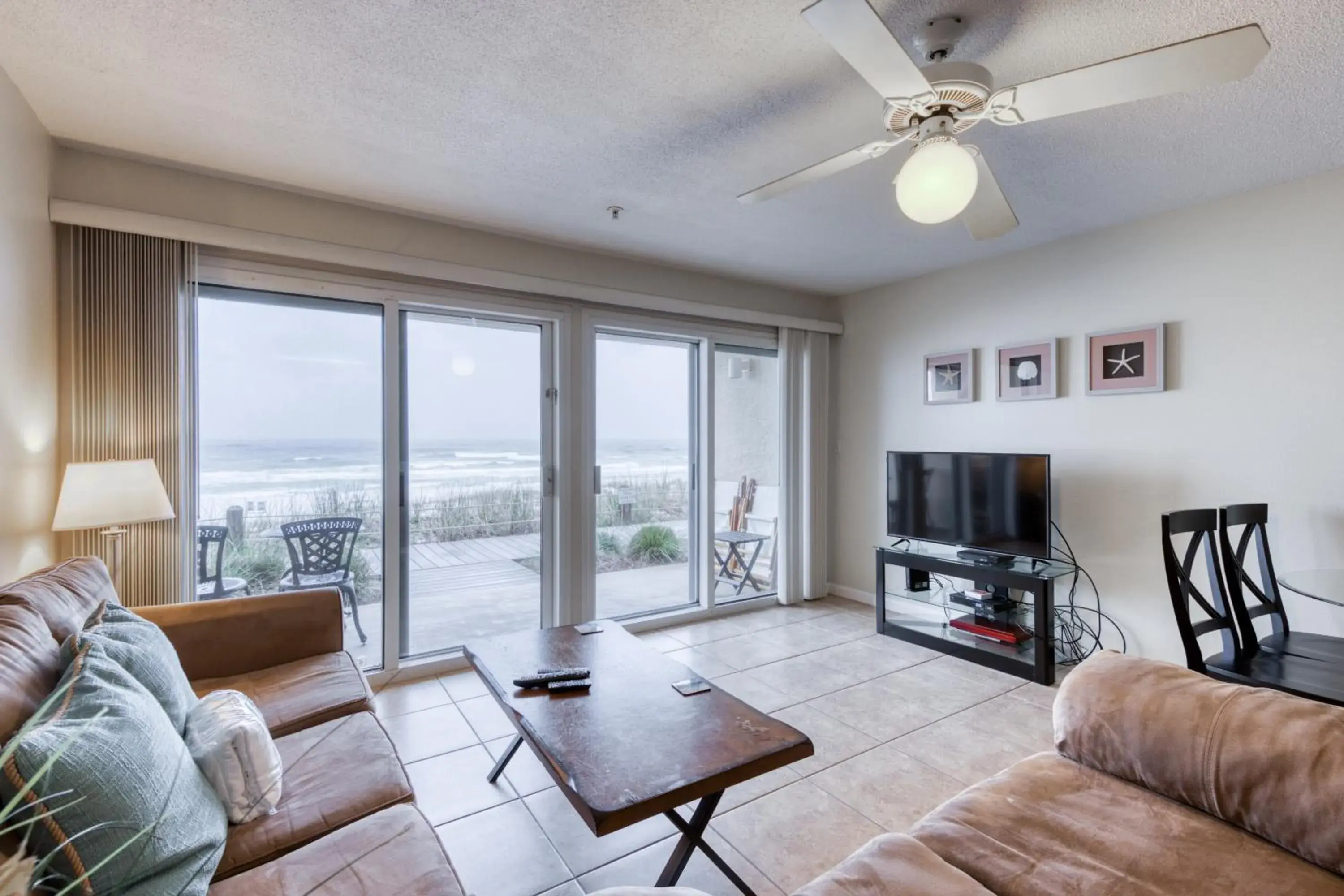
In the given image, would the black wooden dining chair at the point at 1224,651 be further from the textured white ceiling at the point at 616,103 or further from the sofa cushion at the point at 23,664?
the sofa cushion at the point at 23,664

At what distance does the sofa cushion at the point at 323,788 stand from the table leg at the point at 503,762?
0.57 m

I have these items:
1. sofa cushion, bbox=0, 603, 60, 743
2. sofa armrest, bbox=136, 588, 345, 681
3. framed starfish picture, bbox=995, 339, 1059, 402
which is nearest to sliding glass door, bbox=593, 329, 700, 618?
sofa armrest, bbox=136, 588, 345, 681

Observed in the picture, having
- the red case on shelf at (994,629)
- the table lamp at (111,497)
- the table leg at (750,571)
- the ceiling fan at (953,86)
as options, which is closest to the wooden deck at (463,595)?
the table lamp at (111,497)

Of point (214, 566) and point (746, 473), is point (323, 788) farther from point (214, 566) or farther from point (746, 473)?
point (746, 473)

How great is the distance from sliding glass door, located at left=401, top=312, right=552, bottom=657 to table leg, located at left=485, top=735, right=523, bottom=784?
1.28m

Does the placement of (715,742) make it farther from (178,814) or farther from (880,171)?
(880,171)

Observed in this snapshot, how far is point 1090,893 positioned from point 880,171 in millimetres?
2489

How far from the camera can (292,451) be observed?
3010 mm

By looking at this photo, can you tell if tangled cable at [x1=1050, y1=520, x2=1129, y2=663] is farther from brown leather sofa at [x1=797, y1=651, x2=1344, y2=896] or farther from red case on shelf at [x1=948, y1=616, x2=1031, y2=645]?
brown leather sofa at [x1=797, y1=651, x2=1344, y2=896]

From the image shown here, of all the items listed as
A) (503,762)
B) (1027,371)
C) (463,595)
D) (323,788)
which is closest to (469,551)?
(463,595)

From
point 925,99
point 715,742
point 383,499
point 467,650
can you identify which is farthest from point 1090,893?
point 383,499

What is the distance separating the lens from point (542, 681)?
6.79ft

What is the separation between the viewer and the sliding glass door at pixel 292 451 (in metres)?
2.84

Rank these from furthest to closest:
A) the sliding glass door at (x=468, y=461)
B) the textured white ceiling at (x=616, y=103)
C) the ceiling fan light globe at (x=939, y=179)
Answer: the sliding glass door at (x=468, y=461)
the textured white ceiling at (x=616, y=103)
the ceiling fan light globe at (x=939, y=179)
